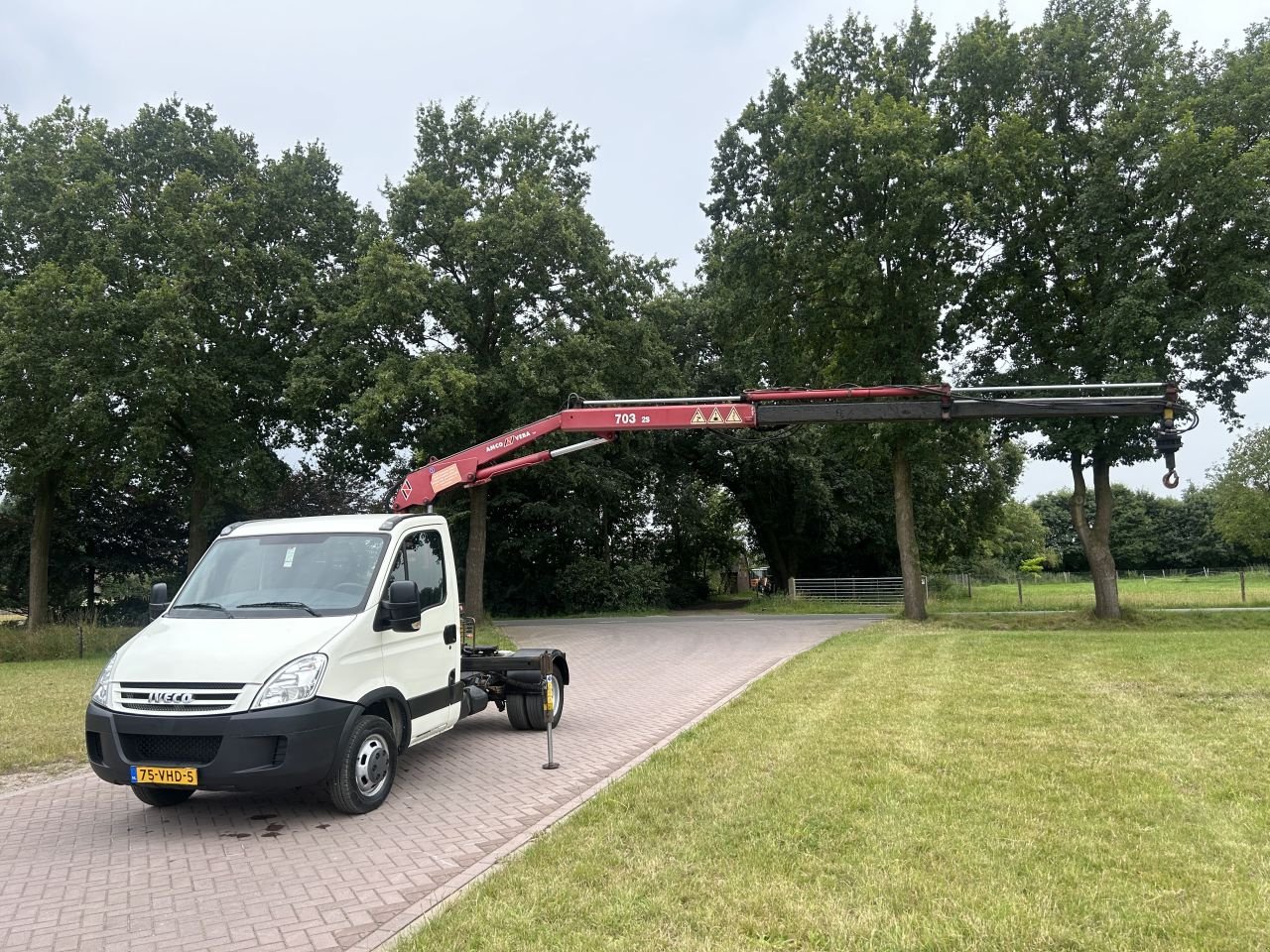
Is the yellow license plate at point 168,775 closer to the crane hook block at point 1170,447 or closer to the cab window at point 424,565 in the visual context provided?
the cab window at point 424,565

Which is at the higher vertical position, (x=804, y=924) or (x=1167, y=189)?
(x=1167, y=189)

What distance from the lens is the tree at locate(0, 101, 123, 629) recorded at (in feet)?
70.7

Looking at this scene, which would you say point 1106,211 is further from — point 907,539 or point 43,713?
point 43,713

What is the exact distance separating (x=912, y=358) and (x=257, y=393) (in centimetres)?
1875

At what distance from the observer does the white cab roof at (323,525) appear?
7.37 m

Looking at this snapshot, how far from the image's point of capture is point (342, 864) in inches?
208

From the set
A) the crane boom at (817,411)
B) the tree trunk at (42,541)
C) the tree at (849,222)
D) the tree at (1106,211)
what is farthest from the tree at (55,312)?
the tree at (1106,211)

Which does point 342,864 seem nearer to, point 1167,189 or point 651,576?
point 1167,189

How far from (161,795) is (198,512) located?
21.5m

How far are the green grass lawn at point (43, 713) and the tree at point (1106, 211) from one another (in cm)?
2018

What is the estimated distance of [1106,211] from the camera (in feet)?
66.8

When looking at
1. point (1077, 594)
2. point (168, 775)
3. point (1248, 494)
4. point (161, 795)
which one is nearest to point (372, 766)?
point (168, 775)

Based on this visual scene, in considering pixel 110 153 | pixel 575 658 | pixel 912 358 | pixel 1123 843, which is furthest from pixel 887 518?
pixel 1123 843

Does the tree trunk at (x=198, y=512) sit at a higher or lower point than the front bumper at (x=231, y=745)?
higher
